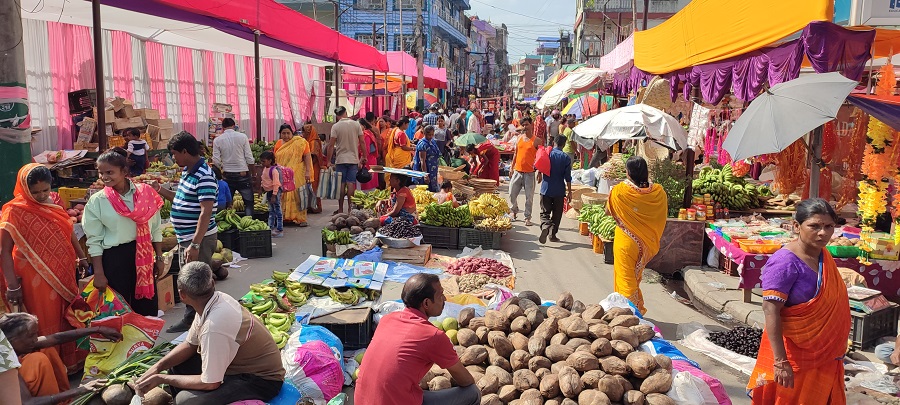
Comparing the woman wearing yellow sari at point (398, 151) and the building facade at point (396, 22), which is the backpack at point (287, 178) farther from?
the building facade at point (396, 22)

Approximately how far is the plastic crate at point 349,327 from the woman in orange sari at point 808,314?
3205mm

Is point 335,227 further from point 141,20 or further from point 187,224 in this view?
Answer: point 141,20

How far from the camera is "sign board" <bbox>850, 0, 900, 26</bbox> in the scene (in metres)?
5.74

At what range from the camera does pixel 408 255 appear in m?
8.62

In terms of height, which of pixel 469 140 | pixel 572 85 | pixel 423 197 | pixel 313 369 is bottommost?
pixel 313 369

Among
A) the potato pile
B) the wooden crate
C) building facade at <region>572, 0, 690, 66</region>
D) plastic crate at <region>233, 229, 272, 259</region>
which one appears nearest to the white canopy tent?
the wooden crate

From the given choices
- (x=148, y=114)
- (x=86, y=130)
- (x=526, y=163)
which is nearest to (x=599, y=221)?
(x=526, y=163)

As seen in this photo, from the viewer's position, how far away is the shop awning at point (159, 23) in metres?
9.19

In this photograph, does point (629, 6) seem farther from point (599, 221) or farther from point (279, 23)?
point (599, 221)

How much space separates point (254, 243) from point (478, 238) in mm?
3274

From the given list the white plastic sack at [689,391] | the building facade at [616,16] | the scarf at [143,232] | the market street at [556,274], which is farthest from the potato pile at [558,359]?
the building facade at [616,16]

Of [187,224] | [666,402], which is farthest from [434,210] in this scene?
[666,402]

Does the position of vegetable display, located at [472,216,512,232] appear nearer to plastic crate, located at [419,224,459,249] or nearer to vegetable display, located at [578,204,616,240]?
plastic crate, located at [419,224,459,249]

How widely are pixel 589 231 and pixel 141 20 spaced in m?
8.82
